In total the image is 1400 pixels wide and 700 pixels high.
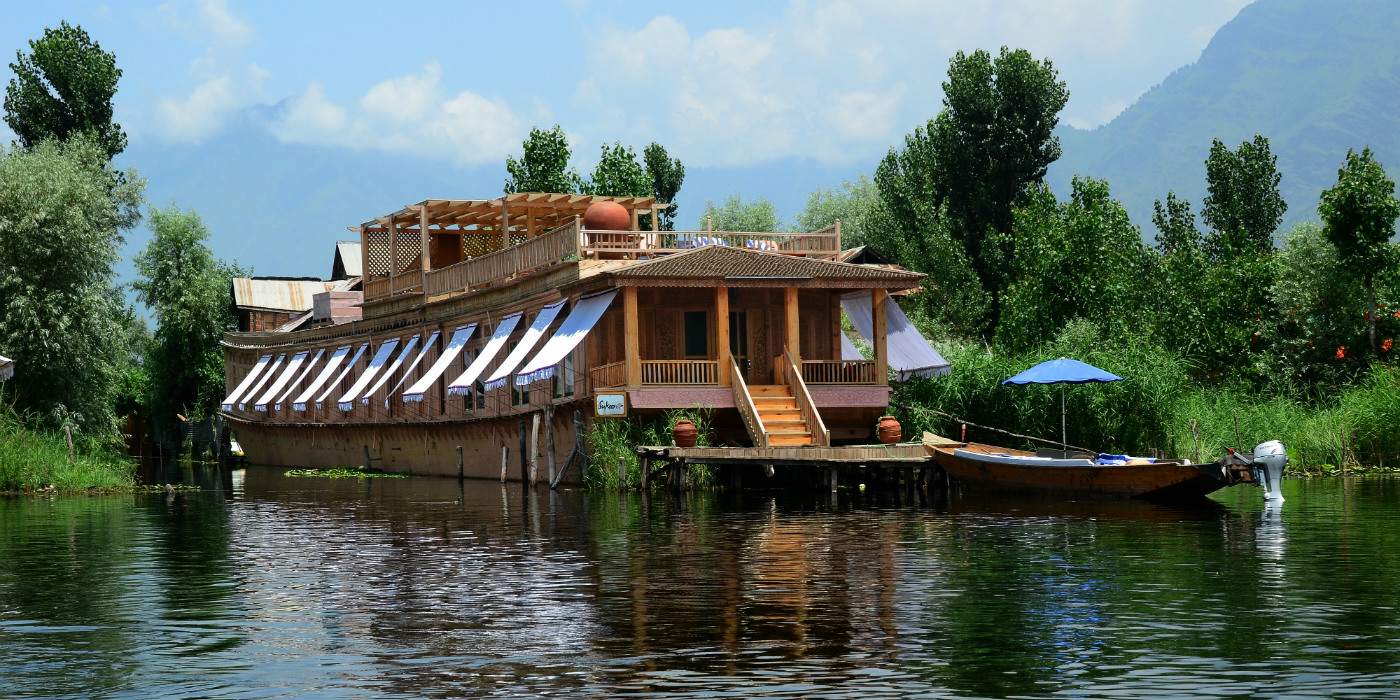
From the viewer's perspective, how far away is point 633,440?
113ft

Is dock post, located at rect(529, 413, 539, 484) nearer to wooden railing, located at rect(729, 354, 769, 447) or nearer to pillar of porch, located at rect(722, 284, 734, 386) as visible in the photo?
pillar of porch, located at rect(722, 284, 734, 386)

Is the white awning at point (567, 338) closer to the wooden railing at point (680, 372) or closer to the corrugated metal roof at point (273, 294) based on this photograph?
the wooden railing at point (680, 372)

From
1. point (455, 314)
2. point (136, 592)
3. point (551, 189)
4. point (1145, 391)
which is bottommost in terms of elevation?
point (136, 592)

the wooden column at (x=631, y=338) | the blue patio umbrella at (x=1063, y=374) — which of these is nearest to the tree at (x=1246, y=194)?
the blue patio umbrella at (x=1063, y=374)

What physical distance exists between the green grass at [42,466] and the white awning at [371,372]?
257 inches

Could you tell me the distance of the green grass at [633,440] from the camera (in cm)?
3394

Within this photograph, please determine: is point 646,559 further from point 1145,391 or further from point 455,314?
point 455,314

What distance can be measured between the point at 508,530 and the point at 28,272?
Answer: 2299 centimetres

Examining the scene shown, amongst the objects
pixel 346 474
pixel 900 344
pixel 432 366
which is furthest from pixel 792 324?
pixel 346 474

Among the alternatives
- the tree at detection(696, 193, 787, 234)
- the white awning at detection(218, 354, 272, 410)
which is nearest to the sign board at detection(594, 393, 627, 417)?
the white awning at detection(218, 354, 272, 410)

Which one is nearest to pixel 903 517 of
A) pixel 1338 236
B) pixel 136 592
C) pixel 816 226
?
pixel 136 592

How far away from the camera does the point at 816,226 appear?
98.4 m

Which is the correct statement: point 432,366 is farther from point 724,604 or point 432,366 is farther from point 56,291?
point 724,604

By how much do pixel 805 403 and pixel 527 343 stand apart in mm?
6870
